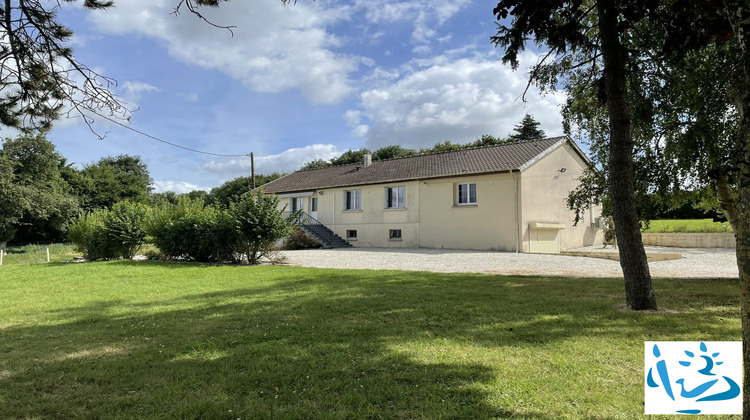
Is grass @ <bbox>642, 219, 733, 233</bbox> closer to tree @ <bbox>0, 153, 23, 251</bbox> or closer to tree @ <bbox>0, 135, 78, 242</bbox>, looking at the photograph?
tree @ <bbox>0, 153, 23, 251</bbox>

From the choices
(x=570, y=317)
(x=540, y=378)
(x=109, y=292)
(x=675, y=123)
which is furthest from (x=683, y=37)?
(x=109, y=292)

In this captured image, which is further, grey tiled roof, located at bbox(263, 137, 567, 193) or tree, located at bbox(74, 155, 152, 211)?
tree, located at bbox(74, 155, 152, 211)

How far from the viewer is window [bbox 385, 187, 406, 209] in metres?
24.9

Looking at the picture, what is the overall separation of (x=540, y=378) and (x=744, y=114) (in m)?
2.29

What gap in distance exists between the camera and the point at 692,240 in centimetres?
2500

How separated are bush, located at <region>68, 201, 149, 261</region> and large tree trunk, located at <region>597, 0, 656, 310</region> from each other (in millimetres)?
17965

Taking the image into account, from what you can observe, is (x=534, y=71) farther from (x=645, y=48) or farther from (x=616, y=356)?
(x=616, y=356)

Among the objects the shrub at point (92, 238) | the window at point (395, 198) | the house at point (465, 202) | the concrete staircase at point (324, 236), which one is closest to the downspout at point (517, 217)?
the house at point (465, 202)

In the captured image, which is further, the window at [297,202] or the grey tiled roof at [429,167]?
the window at [297,202]

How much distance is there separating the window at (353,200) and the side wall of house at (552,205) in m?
10.5

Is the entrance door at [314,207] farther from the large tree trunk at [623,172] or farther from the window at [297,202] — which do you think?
the large tree trunk at [623,172]

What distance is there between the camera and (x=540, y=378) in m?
3.42

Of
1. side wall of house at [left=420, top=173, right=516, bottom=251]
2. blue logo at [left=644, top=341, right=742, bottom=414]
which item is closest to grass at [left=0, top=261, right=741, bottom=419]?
blue logo at [left=644, top=341, right=742, bottom=414]

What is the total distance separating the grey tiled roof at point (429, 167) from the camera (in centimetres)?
2184
